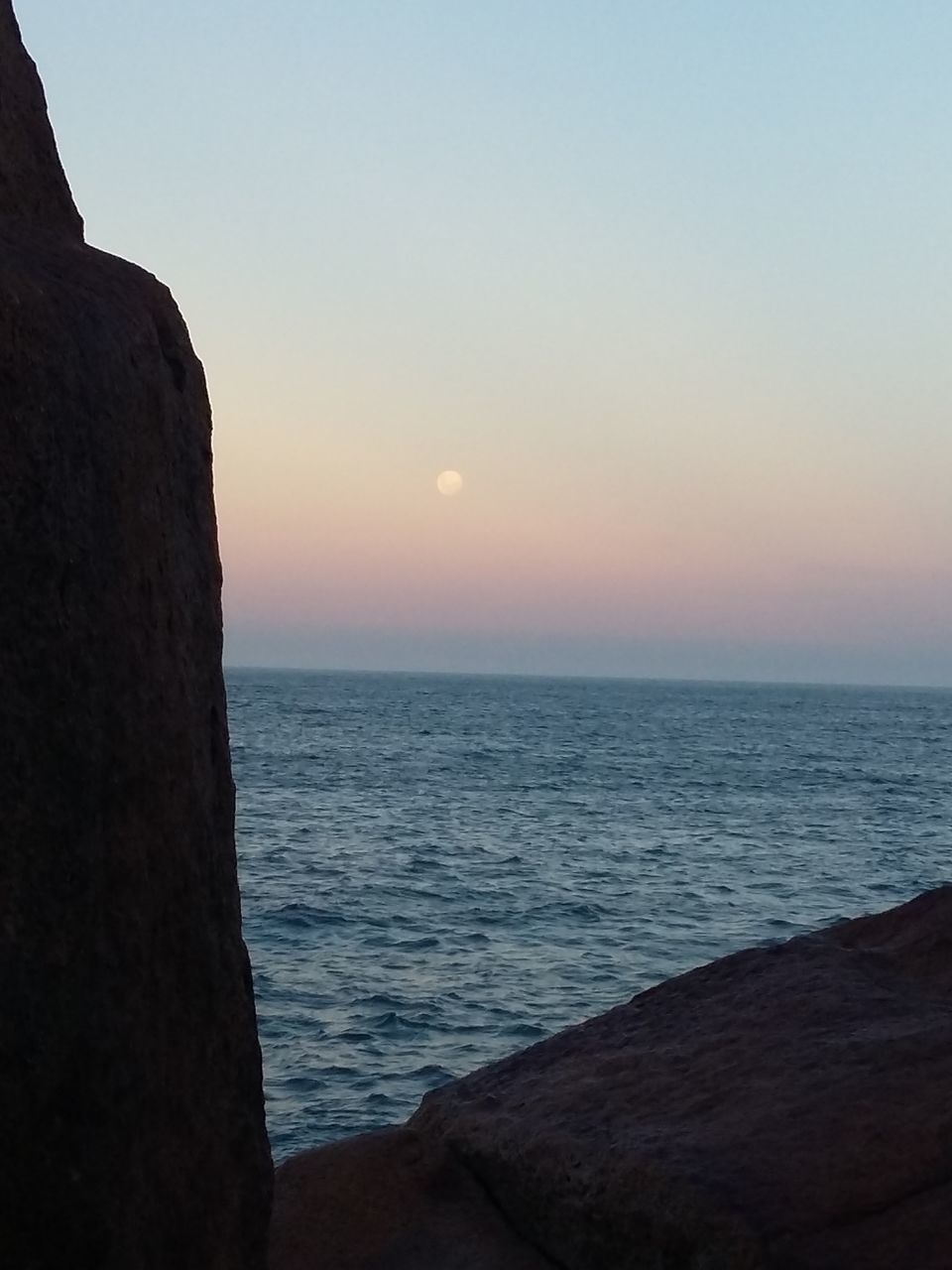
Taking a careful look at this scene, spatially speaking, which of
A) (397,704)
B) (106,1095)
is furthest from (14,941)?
(397,704)

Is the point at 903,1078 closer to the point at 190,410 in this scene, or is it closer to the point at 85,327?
the point at 190,410

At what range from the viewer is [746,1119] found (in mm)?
4801

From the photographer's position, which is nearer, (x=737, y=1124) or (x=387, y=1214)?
(x=737, y=1124)

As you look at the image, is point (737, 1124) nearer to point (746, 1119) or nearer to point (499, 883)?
point (746, 1119)

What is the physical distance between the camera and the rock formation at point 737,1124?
171 inches

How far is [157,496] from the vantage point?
403 centimetres

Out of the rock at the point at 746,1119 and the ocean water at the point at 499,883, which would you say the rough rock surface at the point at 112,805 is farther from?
the ocean water at the point at 499,883

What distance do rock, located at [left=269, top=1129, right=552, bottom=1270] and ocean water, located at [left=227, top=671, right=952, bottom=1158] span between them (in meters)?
5.75

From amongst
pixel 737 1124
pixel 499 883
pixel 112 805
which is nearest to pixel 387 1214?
pixel 737 1124

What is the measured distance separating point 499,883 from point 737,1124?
779 inches

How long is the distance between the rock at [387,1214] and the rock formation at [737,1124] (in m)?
0.02

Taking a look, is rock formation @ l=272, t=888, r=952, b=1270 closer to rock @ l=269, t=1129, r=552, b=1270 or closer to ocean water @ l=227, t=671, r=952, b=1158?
rock @ l=269, t=1129, r=552, b=1270

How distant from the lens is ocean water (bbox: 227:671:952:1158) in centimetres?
1424

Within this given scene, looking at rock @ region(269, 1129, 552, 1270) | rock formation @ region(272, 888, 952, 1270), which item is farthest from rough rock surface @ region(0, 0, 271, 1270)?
rock formation @ region(272, 888, 952, 1270)
